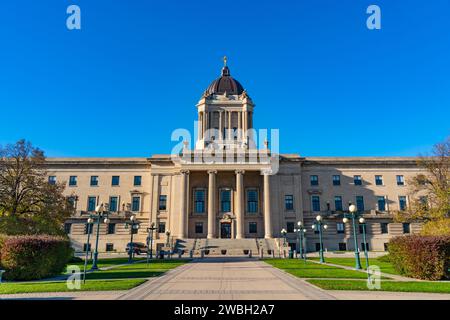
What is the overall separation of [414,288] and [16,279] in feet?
66.3

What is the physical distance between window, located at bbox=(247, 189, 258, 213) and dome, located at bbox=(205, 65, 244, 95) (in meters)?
23.4

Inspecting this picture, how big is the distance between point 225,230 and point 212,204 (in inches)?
221

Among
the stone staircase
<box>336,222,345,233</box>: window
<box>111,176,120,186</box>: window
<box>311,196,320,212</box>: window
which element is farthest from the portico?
<box>336,222,345,233</box>: window

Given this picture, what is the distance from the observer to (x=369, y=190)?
59.6 meters

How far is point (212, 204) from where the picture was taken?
54500 millimetres

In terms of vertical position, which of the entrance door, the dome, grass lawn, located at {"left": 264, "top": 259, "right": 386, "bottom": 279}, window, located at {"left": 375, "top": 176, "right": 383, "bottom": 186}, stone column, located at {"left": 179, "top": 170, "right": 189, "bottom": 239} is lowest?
grass lawn, located at {"left": 264, "top": 259, "right": 386, "bottom": 279}

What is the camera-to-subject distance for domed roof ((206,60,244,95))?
71.6m

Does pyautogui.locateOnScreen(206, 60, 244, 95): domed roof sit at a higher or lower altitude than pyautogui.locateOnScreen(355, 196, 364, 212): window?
higher

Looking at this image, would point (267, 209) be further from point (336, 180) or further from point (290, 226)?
point (336, 180)

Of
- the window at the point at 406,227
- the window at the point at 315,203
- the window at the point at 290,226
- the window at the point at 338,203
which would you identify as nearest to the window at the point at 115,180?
the window at the point at 290,226

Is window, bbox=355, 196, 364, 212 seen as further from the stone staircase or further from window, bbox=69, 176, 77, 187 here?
window, bbox=69, 176, 77, 187

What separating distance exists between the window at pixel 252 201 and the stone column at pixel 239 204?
3.33 metres
